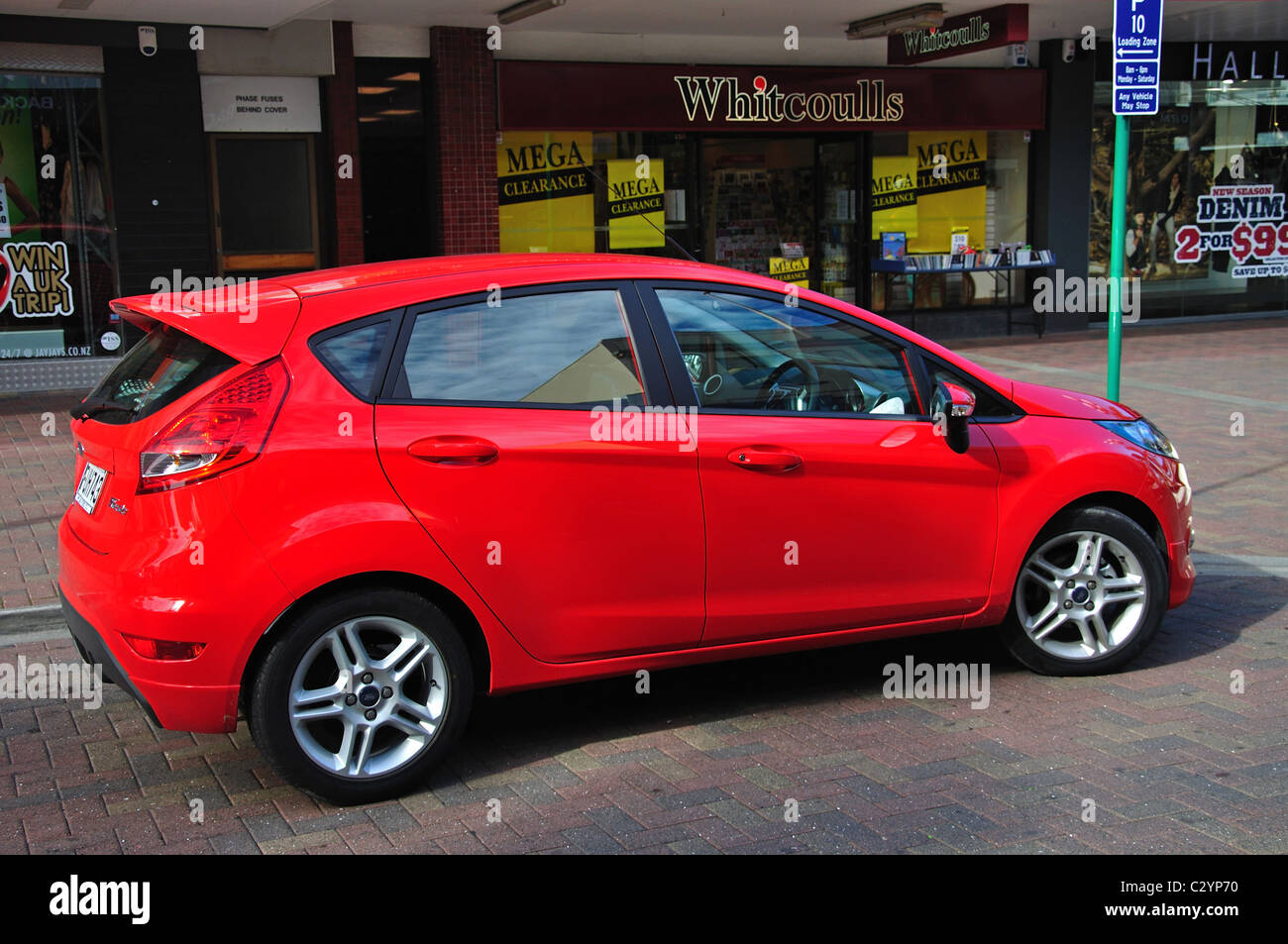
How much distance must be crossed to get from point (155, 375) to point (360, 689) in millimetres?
1215

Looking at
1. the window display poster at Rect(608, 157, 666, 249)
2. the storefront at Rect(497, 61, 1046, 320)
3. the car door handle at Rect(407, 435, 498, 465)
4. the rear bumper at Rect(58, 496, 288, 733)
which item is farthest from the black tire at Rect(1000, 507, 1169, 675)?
the window display poster at Rect(608, 157, 666, 249)

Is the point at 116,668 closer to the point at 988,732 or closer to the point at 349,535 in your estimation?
the point at 349,535

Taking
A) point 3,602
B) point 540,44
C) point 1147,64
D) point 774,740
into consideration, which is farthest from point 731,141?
point 774,740

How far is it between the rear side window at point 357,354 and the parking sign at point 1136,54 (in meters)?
4.31

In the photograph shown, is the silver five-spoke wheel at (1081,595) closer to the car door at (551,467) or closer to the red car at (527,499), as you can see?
the red car at (527,499)

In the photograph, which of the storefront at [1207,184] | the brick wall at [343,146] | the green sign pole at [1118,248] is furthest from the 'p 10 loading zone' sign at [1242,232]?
the green sign pole at [1118,248]

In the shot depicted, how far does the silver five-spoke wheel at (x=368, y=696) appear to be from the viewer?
407cm

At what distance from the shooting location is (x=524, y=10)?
13.8m

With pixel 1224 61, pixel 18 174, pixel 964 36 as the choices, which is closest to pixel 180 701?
pixel 18 174

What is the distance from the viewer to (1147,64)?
6836mm

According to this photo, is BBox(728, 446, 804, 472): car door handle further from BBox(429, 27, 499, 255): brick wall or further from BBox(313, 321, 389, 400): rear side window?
BBox(429, 27, 499, 255): brick wall

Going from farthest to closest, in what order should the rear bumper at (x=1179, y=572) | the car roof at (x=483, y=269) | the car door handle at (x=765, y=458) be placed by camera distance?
the rear bumper at (x=1179, y=572)
the car door handle at (x=765, y=458)
the car roof at (x=483, y=269)

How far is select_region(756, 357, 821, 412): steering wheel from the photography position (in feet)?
15.5

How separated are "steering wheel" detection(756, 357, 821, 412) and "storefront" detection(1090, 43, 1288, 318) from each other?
15530mm
